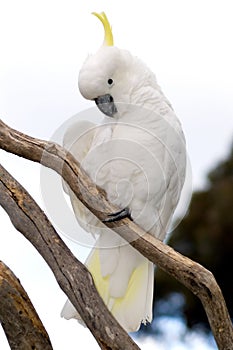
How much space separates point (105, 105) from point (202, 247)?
5.59 metres

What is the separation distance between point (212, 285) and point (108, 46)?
986 mm

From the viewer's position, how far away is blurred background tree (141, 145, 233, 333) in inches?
332

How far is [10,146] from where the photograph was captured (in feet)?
9.96

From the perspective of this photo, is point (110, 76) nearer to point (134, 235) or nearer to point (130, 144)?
point (130, 144)

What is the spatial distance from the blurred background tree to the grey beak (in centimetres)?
536

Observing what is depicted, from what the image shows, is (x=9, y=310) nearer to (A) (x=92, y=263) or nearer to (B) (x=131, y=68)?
(A) (x=92, y=263)

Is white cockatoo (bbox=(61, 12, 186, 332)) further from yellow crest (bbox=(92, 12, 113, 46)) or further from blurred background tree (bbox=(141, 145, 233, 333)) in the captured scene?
blurred background tree (bbox=(141, 145, 233, 333))

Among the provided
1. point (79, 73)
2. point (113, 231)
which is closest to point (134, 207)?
point (113, 231)

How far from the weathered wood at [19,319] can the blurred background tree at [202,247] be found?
554cm

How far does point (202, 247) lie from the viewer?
8.53 m

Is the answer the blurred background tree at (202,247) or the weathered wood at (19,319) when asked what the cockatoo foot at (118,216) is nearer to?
the weathered wood at (19,319)

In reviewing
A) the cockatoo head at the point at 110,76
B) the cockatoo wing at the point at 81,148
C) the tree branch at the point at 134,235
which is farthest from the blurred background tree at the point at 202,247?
the tree branch at the point at 134,235

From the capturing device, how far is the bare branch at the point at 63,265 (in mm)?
2850

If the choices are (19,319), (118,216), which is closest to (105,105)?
(118,216)
